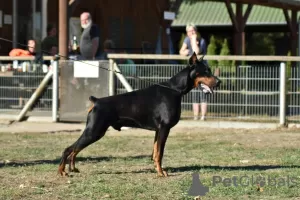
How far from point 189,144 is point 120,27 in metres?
11.8

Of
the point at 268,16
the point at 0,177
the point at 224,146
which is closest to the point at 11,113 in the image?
the point at 224,146

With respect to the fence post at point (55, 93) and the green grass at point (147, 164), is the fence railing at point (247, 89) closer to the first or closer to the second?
the green grass at point (147, 164)

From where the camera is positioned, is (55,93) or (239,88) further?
(55,93)

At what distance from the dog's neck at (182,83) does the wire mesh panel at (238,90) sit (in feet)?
17.1

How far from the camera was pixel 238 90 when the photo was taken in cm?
1455

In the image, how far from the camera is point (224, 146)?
1156 centimetres

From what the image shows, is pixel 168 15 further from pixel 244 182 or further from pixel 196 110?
pixel 244 182

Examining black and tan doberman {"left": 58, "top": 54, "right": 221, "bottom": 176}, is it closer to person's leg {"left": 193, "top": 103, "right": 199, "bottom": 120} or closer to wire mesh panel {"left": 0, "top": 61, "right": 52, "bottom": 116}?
person's leg {"left": 193, "top": 103, "right": 199, "bottom": 120}

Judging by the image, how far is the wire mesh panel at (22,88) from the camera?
49.6ft

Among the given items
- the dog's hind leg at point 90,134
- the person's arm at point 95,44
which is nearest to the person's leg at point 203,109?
the person's arm at point 95,44

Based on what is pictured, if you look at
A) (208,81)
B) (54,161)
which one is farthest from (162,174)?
(54,161)

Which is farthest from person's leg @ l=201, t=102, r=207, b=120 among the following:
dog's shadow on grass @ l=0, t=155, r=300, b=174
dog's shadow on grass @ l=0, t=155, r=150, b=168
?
dog's shadow on grass @ l=0, t=155, r=300, b=174

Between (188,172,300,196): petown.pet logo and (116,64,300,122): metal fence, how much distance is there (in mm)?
6197

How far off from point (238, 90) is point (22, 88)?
4.65 metres
